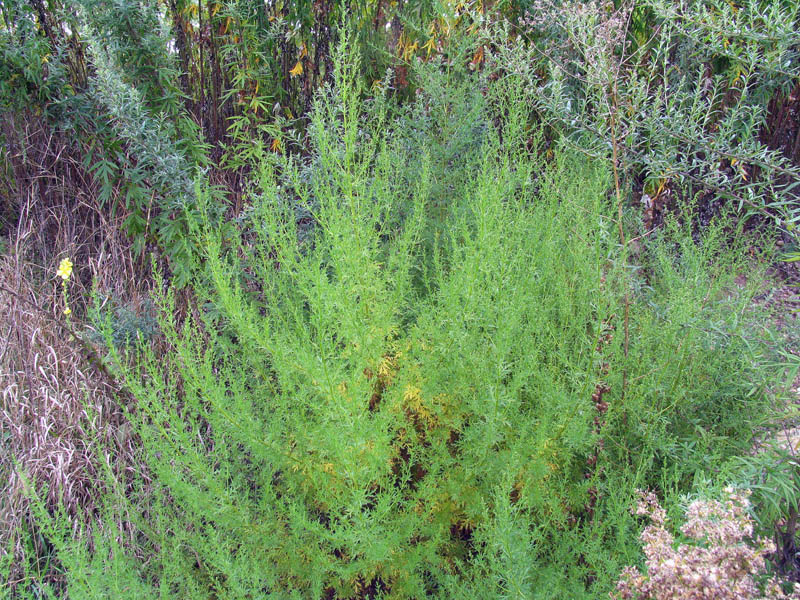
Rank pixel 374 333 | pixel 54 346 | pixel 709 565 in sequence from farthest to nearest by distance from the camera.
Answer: pixel 54 346 → pixel 374 333 → pixel 709 565

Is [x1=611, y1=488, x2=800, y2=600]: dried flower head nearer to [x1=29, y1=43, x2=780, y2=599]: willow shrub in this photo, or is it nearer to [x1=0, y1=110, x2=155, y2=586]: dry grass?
[x1=29, y1=43, x2=780, y2=599]: willow shrub

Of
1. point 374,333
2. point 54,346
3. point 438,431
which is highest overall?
point 374,333

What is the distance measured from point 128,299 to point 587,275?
246 cm

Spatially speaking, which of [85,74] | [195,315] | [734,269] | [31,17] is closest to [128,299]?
[195,315]

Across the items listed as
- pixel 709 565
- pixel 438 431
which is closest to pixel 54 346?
pixel 438 431

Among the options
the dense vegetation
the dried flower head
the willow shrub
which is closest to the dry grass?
the dense vegetation

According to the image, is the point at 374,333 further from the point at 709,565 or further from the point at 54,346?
the point at 54,346

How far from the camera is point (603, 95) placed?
72.2 inches

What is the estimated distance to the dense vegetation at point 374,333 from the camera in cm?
167

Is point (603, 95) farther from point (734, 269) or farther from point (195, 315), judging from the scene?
point (195, 315)

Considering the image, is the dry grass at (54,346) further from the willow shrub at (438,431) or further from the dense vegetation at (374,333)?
the willow shrub at (438,431)

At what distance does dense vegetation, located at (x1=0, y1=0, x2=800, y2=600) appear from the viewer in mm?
1667

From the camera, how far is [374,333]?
1.84m

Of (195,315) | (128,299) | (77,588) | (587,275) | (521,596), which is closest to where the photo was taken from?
(521,596)
